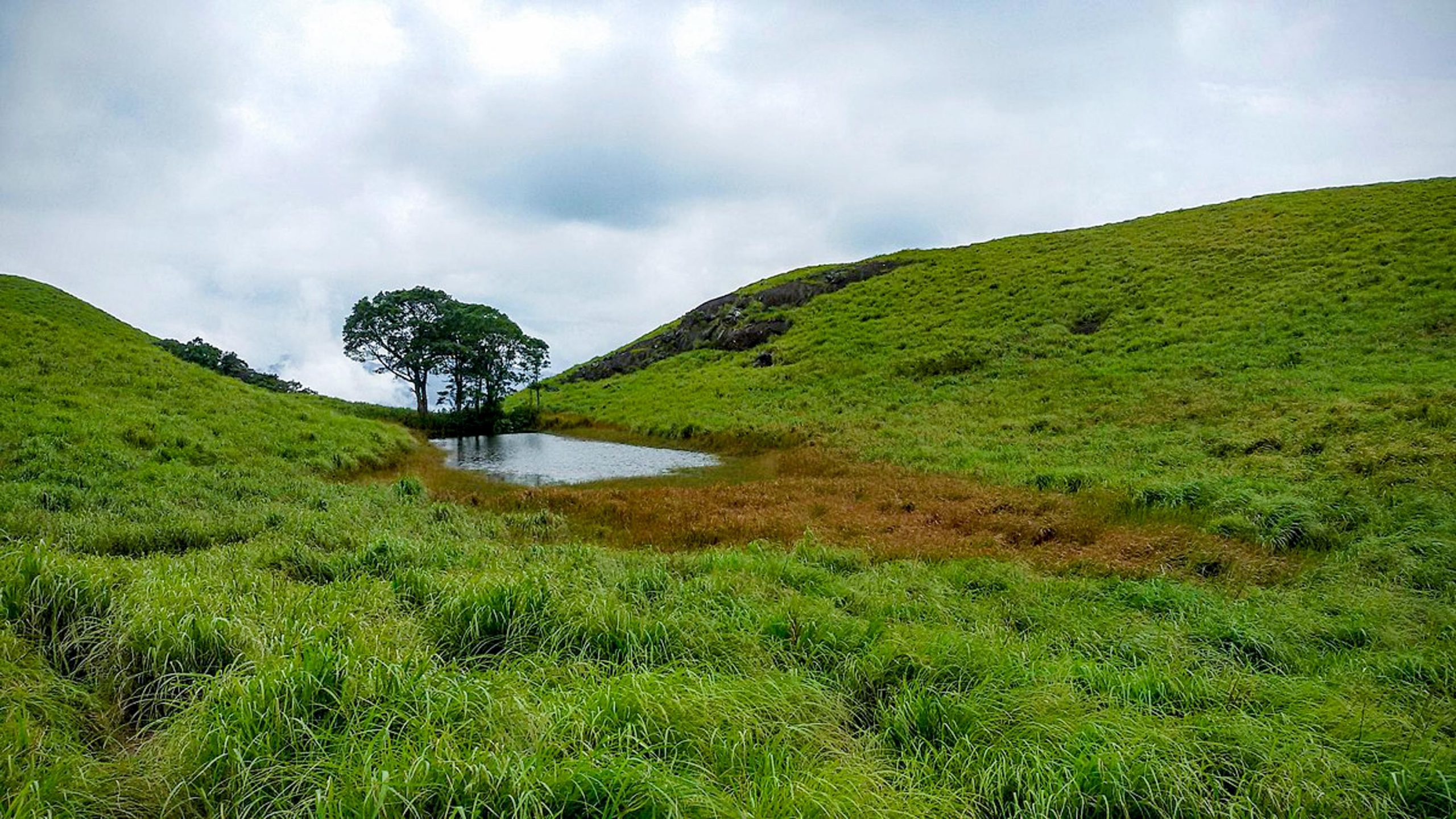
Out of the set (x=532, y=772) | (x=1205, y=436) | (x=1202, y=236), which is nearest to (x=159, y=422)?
(x=532, y=772)

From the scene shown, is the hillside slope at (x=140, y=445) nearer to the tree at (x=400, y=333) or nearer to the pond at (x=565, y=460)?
the pond at (x=565, y=460)

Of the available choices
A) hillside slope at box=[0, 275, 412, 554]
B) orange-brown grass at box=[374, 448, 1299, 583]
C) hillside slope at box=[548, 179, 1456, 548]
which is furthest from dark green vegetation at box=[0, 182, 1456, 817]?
orange-brown grass at box=[374, 448, 1299, 583]

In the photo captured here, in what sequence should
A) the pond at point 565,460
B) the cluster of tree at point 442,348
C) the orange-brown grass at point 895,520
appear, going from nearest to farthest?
the orange-brown grass at point 895,520 < the pond at point 565,460 < the cluster of tree at point 442,348

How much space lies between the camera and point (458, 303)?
5003 centimetres

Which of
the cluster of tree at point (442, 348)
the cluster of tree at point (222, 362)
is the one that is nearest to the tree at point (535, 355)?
the cluster of tree at point (442, 348)

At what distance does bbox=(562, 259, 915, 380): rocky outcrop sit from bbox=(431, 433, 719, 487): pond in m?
21.3

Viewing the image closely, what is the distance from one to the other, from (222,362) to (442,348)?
39.0 meters

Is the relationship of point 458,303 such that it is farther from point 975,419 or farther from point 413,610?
point 413,610

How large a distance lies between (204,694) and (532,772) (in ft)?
9.88

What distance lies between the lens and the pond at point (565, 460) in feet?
70.6

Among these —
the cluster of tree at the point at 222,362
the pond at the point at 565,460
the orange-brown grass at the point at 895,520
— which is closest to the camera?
the orange-brown grass at the point at 895,520

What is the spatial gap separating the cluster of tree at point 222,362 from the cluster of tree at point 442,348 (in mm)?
18922

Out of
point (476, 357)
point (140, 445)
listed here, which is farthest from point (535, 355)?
point (140, 445)

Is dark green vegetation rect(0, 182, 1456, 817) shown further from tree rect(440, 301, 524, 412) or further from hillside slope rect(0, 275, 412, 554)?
tree rect(440, 301, 524, 412)
